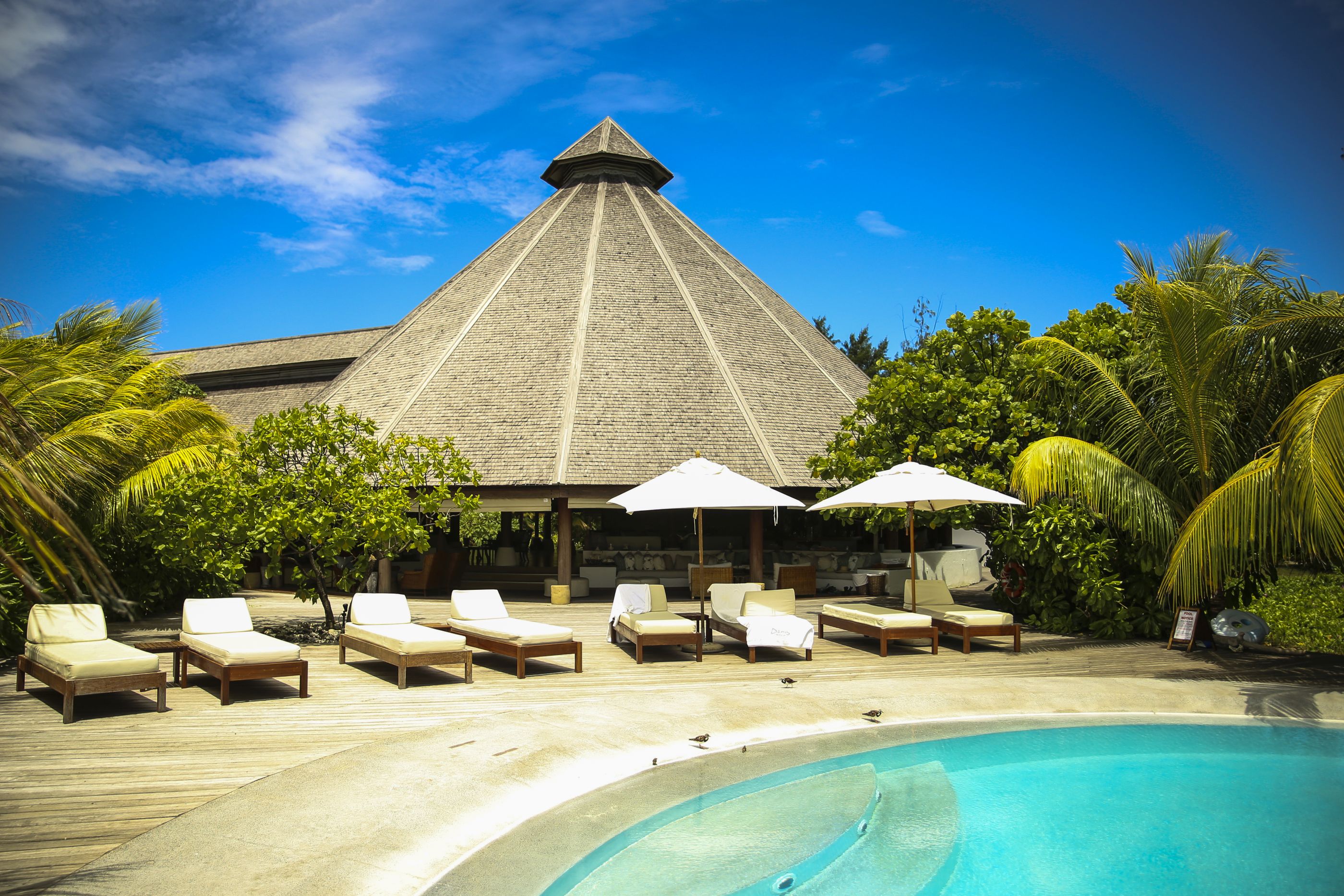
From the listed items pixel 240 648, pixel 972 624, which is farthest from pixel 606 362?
pixel 240 648

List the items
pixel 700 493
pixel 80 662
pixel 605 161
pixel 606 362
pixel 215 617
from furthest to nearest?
pixel 605 161
pixel 606 362
pixel 700 493
pixel 215 617
pixel 80 662

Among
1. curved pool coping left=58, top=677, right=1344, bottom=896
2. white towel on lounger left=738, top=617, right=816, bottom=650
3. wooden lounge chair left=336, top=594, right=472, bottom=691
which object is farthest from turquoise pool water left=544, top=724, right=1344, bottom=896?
wooden lounge chair left=336, top=594, right=472, bottom=691

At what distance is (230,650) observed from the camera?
7.82m

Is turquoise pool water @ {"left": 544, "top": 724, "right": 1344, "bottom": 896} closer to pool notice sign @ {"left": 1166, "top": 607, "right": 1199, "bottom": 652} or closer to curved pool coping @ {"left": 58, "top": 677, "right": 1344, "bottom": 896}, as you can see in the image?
curved pool coping @ {"left": 58, "top": 677, "right": 1344, "bottom": 896}

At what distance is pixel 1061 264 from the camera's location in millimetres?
29281

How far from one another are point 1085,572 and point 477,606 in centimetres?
796

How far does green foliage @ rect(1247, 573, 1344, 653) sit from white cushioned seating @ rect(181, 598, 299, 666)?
1211 centimetres

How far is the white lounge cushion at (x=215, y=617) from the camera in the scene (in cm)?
880

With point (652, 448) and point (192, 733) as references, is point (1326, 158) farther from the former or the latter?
point (192, 733)

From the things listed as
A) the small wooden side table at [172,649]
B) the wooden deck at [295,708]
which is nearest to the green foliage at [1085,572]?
the wooden deck at [295,708]

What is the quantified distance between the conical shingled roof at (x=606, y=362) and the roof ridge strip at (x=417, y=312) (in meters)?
0.07

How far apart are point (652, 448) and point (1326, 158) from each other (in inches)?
477

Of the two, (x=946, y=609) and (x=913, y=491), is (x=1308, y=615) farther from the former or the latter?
(x=913, y=491)

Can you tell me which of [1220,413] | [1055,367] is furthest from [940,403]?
[1220,413]
